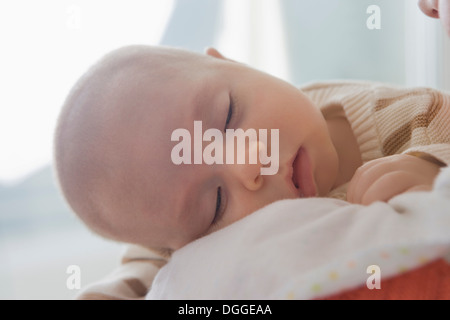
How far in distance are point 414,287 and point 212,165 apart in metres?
0.34

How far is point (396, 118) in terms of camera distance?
75 centimetres

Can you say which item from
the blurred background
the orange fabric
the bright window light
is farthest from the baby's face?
the bright window light

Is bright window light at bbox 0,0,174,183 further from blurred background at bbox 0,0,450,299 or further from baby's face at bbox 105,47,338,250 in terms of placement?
baby's face at bbox 105,47,338,250

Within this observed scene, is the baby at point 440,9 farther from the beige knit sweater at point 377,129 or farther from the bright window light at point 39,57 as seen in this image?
the bright window light at point 39,57

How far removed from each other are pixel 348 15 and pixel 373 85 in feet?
1.97

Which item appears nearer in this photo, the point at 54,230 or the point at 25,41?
the point at 25,41

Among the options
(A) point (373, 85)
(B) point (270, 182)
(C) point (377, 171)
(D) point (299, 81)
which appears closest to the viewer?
(C) point (377, 171)

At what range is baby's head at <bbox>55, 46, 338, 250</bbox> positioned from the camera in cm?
67

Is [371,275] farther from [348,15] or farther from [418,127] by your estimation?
[348,15]

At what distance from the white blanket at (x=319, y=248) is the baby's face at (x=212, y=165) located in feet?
0.55

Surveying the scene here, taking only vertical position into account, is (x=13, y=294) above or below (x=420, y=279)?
below

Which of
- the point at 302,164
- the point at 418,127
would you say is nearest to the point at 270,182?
the point at 302,164

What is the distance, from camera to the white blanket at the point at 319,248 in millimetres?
386

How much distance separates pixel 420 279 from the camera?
1.31 ft
